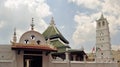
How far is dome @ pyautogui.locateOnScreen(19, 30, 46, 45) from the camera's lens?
28203 mm

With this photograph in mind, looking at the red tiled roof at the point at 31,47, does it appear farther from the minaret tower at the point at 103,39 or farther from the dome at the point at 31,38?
the minaret tower at the point at 103,39

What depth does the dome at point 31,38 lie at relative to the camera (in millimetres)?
28203

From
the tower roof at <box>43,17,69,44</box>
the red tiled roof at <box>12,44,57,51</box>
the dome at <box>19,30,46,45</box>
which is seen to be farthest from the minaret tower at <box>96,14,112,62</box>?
the red tiled roof at <box>12,44,57,51</box>

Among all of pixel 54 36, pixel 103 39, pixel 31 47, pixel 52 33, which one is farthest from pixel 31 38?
pixel 103 39

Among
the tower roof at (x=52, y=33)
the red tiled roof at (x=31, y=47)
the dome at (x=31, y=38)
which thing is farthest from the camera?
the tower roof at (x=52, y=33)

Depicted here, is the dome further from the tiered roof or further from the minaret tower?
the minaret tower

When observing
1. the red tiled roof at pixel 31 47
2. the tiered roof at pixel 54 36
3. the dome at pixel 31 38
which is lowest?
the red tiled roof at pixel 31 47

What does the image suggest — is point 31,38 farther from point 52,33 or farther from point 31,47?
point 52,33

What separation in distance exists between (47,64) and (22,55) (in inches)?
120

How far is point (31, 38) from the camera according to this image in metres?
→ 28.7

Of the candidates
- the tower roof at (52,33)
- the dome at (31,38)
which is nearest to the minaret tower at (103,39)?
the tower roof at (52,33)

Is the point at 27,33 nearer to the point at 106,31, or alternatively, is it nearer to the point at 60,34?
the point at 60,34

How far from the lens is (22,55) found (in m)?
27.9

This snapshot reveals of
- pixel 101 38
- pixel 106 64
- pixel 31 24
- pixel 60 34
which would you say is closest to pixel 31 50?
pixel 31 24
